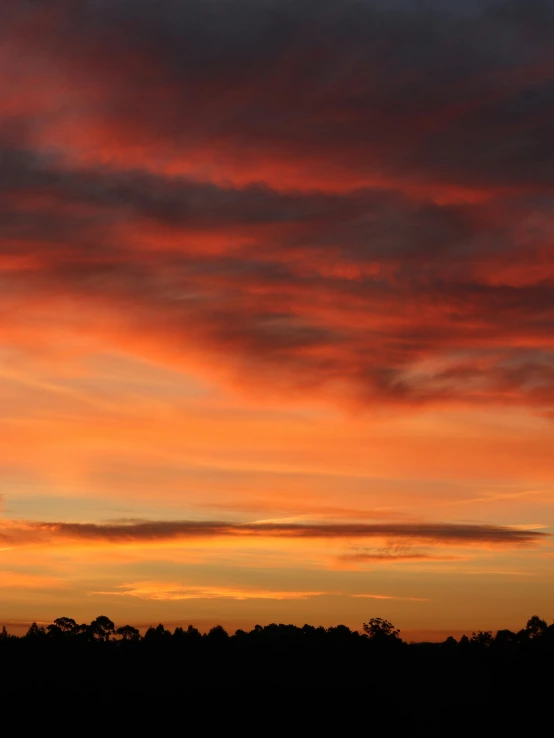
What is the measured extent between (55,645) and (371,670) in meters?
50.7

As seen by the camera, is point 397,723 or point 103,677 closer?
point 397,723

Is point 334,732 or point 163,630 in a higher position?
point 163,630

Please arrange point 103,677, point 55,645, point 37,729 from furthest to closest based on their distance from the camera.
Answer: point 55,645 < point 103,677 < point 37,729

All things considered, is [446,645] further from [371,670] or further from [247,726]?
[247,726]

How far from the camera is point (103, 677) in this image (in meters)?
145

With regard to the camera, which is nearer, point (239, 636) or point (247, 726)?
point (247, 726)

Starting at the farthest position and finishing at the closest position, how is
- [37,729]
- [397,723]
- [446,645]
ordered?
[446,645] → [397,723] → [37,729]

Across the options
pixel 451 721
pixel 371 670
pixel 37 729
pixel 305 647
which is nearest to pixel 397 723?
pixel 451 721

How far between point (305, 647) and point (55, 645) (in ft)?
131

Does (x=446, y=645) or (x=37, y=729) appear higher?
(x=446, y=645)

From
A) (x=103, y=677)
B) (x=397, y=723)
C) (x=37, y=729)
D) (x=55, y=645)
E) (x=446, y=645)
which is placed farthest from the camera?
(x=446, y=645)

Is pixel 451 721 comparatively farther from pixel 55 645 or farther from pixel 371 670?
pixel 55 645

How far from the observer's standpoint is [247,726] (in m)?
136

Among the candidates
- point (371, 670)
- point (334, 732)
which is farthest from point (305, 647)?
point (334, 732)
